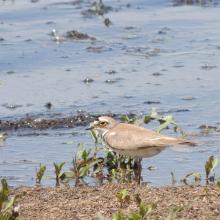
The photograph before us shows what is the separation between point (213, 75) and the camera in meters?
12.4

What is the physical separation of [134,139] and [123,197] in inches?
46.5

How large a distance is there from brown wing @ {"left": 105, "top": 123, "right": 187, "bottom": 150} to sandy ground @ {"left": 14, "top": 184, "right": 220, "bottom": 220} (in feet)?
1.27

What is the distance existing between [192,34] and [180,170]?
5558 mm

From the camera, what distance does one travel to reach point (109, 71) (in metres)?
12.5

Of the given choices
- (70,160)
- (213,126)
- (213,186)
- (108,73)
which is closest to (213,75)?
(108,73)

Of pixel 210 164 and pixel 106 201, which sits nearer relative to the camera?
pixel 106 201

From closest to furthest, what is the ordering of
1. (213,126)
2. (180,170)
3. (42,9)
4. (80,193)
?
(80,193)
(180,170)
(213,126)
(42,9)

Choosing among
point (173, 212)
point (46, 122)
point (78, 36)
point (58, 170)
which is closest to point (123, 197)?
point (173, 212)

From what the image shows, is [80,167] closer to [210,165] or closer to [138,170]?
[138,170]

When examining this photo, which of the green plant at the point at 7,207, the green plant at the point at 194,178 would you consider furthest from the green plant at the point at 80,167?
the green plant at the point at 7,207

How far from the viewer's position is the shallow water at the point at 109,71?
9.75 meters

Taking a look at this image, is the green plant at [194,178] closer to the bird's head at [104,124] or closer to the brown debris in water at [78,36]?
the bird's head at [104,124]

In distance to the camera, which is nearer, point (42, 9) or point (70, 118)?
point (70, 118)

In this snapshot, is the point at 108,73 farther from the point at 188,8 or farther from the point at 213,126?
the point at 188,8
